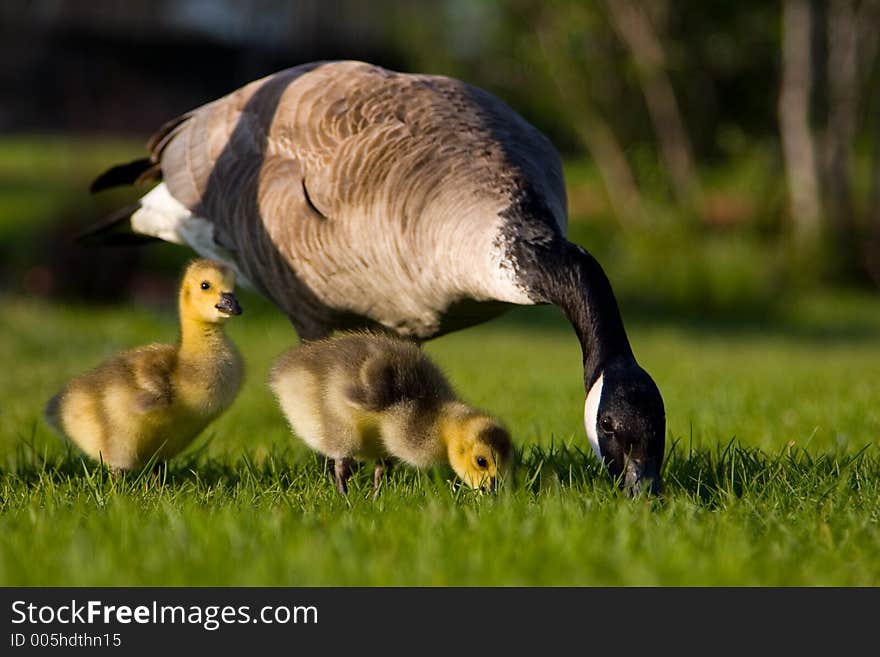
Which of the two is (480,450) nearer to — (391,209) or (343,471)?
(343,471)

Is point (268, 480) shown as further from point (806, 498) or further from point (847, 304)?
point (847, 304)

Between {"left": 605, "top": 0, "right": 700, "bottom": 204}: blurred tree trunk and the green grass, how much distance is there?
13453mm

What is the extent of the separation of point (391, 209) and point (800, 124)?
44.8 feet

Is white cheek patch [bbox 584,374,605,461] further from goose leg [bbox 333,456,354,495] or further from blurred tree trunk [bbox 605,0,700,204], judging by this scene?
blurred tree trunk [bbox 605,0,700,204]

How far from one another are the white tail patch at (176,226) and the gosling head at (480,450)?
2.25m

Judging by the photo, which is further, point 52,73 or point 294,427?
point 52,73

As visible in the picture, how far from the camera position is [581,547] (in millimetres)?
3242

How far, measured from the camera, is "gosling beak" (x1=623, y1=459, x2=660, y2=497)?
12.7ft

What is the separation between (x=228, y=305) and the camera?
4539mm

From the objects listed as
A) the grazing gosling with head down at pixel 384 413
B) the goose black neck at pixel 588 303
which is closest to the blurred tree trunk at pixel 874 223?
the goose black neck at pixel 588 303

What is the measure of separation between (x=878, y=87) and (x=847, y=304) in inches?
256
